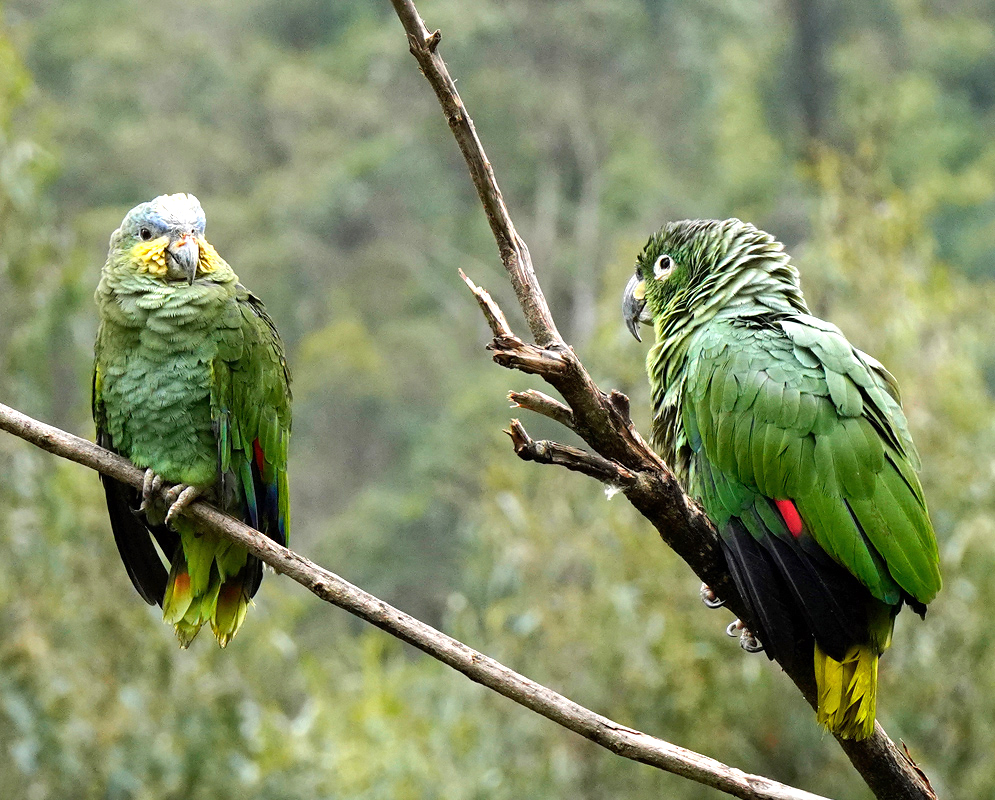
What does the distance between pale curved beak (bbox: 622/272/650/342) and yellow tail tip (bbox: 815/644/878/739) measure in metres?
1.16

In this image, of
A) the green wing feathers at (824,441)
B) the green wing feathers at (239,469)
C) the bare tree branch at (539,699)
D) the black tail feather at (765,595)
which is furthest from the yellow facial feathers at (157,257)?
the black tail feather at (765,595)

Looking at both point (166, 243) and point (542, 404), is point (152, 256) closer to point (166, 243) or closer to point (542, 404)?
point (166, 243)

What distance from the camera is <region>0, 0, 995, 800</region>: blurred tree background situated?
16.9 feet

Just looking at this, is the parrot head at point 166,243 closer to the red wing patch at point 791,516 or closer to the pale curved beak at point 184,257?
the pale curved beak at point 184,257

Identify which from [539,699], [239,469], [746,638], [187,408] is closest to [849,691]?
[746,638]

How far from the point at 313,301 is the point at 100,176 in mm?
3150

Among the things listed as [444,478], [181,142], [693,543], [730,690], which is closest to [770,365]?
[693,543]

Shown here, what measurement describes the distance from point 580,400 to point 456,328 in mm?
14823

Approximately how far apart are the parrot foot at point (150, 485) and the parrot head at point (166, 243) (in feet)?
1.49

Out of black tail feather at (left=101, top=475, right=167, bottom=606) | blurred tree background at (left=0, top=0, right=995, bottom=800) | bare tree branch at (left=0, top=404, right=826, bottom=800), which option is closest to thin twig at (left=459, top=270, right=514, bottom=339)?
bare tree branch at (left=0, top=404, right=826, bottom=800)

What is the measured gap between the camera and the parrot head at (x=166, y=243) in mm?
2908

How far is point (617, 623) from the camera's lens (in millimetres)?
5457

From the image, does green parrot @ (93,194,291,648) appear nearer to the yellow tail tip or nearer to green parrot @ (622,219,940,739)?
green parrot @ (622,219,940,739)

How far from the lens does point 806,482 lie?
8.50 ft
